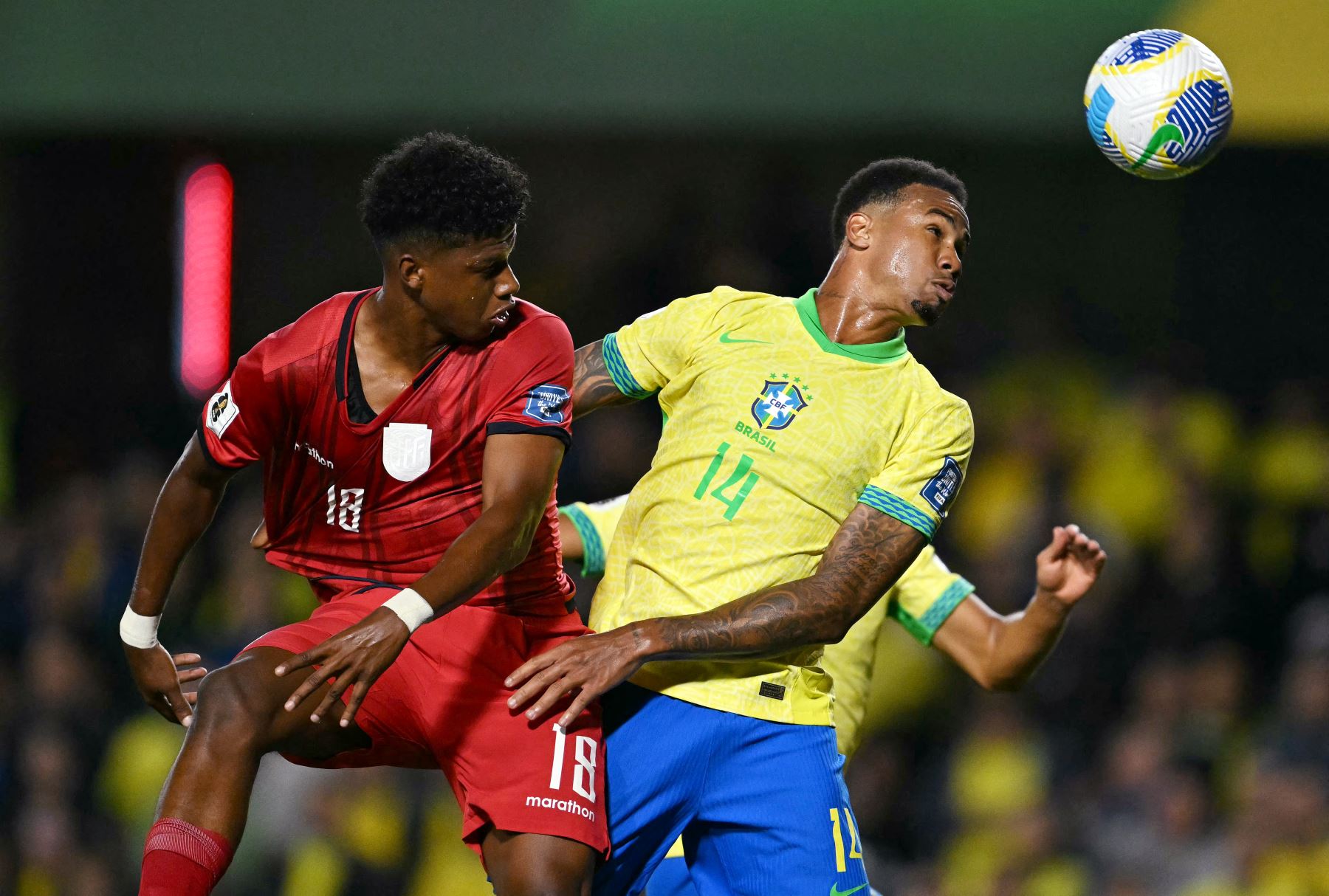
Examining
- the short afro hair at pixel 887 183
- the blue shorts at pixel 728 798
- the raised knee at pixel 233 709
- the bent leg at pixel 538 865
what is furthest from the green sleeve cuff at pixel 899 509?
the raised knee at pixel 233 709

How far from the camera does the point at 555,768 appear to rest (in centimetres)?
335

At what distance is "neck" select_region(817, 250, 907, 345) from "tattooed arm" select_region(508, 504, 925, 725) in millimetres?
457

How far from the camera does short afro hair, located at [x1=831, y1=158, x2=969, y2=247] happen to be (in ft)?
13.1

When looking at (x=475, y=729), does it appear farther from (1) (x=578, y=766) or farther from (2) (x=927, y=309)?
(2) (x=927, y=309)

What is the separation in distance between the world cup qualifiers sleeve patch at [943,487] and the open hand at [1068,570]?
33.0 inches

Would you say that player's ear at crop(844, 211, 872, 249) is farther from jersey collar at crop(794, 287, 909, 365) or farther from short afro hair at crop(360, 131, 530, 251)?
short afro hair at crop(360, 131, 530, 251)

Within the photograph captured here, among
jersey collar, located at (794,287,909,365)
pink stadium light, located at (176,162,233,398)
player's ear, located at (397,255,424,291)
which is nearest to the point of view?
player's ear, located at (397,255,424,291)

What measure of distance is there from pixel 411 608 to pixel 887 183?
1.71m

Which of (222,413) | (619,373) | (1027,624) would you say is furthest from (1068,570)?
(222,413)

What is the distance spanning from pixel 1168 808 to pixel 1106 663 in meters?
0.92

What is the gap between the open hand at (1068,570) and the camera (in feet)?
14.6

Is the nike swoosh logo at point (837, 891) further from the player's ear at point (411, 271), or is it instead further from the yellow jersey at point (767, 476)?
the player's ear at point (411, 271)

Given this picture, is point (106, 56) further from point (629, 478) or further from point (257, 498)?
point (629, 478)

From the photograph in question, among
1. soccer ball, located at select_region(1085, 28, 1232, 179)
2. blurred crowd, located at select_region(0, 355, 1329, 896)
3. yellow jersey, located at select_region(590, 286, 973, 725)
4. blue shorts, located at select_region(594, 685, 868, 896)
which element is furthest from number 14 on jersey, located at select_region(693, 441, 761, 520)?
blurred crowd, located at select_region(0, 355, 1329, 896)
